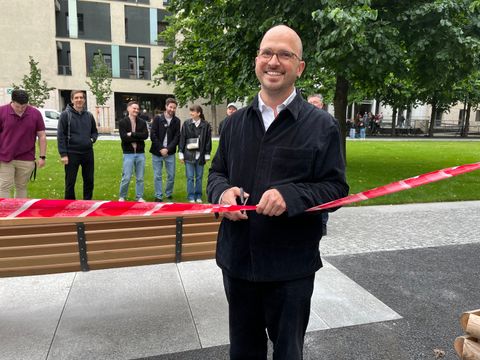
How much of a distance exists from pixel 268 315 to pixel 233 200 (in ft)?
2.07

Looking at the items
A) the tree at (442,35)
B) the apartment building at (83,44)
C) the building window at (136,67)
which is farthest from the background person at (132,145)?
the building window at (136,67)

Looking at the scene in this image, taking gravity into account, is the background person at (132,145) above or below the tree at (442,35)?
below

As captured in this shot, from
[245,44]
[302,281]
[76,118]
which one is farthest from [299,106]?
[245,44]

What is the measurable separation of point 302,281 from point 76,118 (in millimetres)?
6153

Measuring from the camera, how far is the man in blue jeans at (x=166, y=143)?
8.02m

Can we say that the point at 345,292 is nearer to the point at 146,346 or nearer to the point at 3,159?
the point at 146,346

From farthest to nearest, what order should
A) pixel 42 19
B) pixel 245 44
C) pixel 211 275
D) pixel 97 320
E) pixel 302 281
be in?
pixel 42 19 < pixel 245 44 < pixel 211 275 < pixel 97 320 < pixel 302 281

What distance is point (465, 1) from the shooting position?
8273mm

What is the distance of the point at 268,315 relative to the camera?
2.01 m

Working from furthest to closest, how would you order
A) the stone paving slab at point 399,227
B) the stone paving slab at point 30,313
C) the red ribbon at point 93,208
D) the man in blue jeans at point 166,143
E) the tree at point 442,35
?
the tree at point 442,35 → the man in blue jeans at point 166,143 → the stone paving slab at point 399,227 → the stone paving slab at point 30,313 → the red ribbon at point 93,208

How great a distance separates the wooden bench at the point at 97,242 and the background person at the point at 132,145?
436cm

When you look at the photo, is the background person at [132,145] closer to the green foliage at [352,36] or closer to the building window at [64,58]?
the green foliage at [352,36]

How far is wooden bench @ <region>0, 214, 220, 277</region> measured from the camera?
2963 mm

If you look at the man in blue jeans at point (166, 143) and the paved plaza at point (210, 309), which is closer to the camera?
the paved plaza at point (210, 309)
